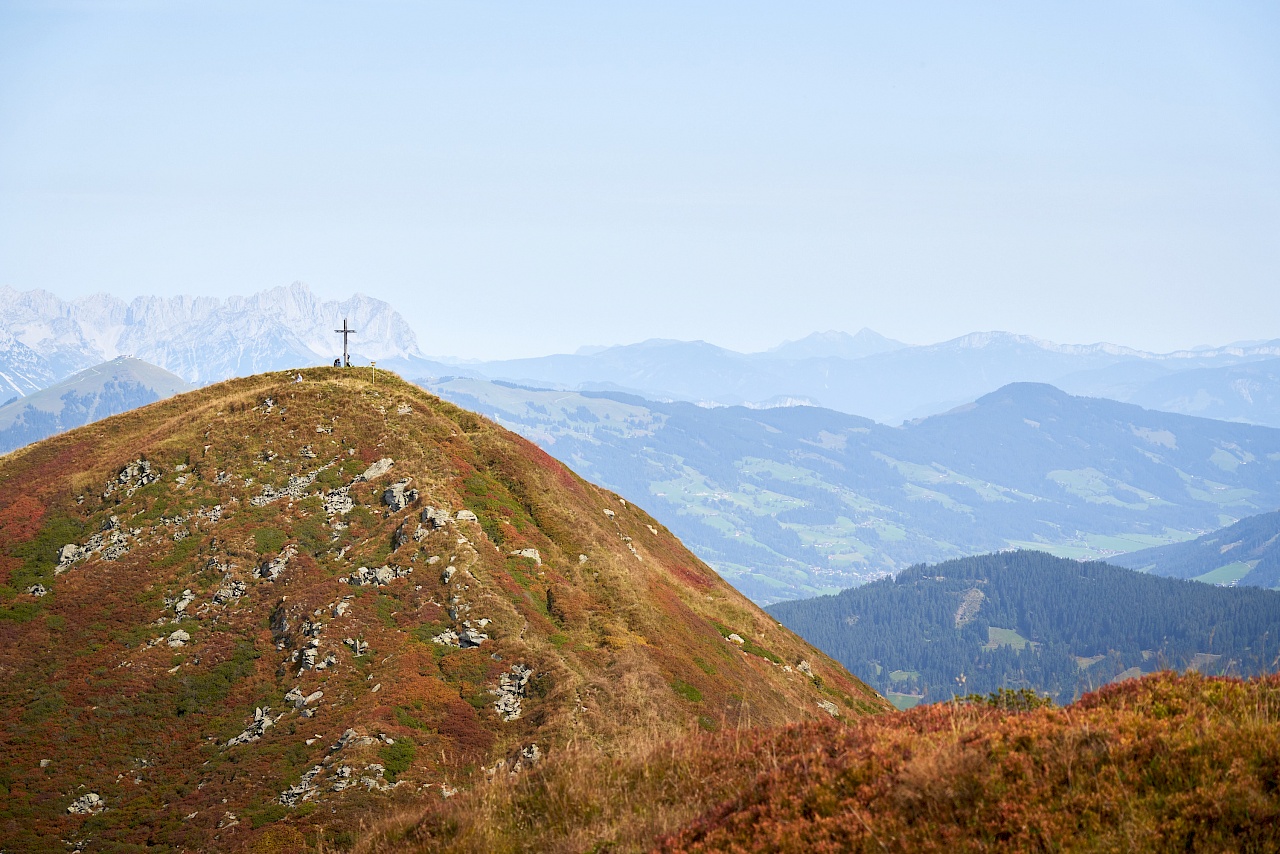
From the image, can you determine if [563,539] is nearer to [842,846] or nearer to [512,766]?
[512,766]

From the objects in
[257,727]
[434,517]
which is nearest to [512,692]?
[257,727]

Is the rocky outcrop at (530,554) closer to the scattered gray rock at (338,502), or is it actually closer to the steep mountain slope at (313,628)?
the steep mountain slope at (313,628)

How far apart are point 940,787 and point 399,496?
4069 cm

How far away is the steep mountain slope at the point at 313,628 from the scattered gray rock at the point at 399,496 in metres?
0.28

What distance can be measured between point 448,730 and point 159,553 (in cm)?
2193

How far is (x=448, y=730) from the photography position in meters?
34.2

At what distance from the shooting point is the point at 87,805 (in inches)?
1230

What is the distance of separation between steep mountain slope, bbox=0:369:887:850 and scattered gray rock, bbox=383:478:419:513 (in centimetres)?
28

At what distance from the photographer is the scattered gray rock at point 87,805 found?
3094 centimetres

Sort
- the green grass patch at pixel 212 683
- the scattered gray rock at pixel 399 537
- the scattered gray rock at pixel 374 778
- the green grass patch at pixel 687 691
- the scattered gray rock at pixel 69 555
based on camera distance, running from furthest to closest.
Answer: the scattered gray rock at pixel 69 555
the scattered gray rock at pixel 399 537
the green grass patch at pixel 687 691
the green grass patch at pixel 212 683
the scattered gray rock at pixel 374 778

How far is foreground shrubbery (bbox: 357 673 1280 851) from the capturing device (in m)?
10.2

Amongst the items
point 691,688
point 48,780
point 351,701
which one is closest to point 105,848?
point 48,780

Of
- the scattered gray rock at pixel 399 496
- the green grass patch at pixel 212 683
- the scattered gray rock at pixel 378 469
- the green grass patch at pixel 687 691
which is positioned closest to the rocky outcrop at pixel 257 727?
the green grass patch at pixel 212 683

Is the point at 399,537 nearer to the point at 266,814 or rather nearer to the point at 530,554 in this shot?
the point at 530,554
